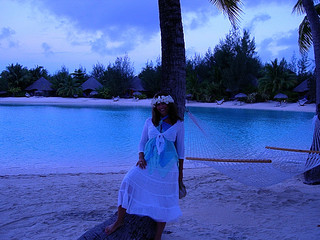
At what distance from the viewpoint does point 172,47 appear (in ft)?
7.09

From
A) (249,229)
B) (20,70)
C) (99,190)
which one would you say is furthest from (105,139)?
(20,70)

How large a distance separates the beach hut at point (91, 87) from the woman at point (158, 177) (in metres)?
29.0

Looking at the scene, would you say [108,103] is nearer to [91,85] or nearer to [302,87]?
[91,85]

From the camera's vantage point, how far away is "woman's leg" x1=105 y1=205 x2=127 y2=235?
1.69 m

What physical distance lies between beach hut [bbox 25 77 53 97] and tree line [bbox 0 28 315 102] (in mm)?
618

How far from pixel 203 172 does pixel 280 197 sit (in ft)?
5.44

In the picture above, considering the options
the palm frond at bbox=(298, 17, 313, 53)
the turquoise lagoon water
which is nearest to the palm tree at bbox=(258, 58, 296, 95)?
the turquoise lagoon water

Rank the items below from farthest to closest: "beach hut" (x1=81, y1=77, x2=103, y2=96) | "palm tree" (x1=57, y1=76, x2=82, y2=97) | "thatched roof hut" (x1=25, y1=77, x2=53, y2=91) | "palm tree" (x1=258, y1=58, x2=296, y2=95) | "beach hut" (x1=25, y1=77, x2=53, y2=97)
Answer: "beach hut" (x1=81, y1=77, x2=103, y2=96) < "thatched roof hut" (x1=25, y1=77, x2=53, y2=91) < "beach hut" (x1=25, y1=77, x2=53, y2=97) < "palm tree" (x1=57, y1=76, x2=82, y2=97) < "palm tree" (x1=258, y1=58, x2=296, y2=95)

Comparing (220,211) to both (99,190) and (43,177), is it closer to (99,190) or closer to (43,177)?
(99,190)

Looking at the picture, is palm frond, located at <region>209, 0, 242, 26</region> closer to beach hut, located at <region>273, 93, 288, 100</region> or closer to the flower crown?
the flower crown

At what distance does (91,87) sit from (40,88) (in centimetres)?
555

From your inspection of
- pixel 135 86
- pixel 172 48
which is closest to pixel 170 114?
pixel 172 48

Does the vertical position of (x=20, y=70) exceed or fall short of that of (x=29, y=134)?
it exceeds it

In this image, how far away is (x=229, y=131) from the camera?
401 inches
